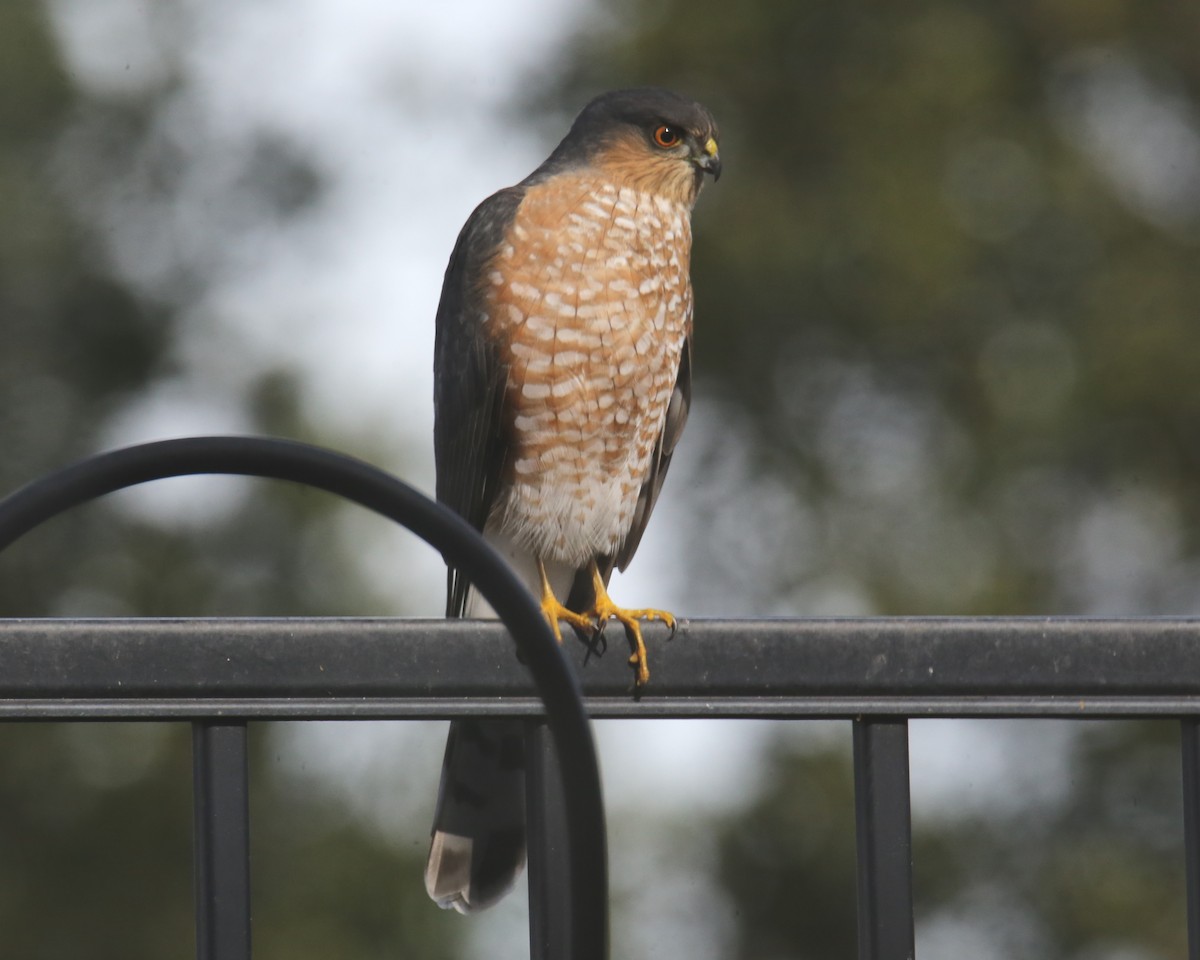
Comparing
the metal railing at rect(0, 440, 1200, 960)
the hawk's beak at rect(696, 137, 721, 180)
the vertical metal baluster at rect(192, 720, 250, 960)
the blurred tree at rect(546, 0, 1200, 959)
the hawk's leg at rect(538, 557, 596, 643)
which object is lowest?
the vertical metal baluster at rect(192, 720, 250, 960)

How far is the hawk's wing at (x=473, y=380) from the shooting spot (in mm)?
3188

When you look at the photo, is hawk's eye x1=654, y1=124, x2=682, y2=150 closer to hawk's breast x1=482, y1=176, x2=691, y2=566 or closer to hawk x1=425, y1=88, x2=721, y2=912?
hawk x1=425, y1=88, x2=721, y2=912

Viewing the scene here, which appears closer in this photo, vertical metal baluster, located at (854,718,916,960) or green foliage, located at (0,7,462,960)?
vertical metal baluster, located at (854,718,916,960)

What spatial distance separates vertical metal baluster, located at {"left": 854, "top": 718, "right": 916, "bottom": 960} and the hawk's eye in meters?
2.29

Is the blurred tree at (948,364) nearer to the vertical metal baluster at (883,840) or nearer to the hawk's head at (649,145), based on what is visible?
the hawk's head at (649,145)

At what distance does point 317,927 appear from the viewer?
10781mm

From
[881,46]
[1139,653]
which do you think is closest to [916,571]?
[881,46]

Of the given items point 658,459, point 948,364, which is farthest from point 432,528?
point 948,364

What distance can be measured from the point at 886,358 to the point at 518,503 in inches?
323

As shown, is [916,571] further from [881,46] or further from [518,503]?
[518,503]

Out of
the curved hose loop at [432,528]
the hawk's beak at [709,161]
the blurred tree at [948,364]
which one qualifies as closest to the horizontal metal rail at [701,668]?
the curved hose loop at [432,528]

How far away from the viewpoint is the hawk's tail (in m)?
2.21

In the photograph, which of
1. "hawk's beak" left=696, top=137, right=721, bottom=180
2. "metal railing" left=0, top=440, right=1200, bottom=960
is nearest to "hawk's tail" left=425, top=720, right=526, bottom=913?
"metal railing" left=0, top=440, right=1200, bottom=960

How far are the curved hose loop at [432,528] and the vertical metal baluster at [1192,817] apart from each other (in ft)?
1.94
